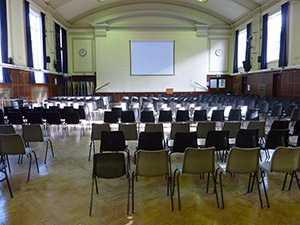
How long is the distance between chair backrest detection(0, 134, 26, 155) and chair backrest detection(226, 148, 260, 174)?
319cm

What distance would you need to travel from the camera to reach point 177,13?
730 inches

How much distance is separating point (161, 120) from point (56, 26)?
1373cm

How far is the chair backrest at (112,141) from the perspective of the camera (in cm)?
389

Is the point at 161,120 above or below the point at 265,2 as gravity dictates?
below

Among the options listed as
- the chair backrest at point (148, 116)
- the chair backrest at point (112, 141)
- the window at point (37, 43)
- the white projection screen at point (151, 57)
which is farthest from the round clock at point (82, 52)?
the chair backrest at point (112, 141)

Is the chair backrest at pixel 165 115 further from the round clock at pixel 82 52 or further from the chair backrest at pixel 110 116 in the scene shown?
the round clock at pixel 82 52

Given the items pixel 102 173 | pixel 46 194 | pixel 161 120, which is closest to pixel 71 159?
pixel 46 194

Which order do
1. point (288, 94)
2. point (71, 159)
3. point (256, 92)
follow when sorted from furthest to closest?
point (256, 92), point (288, 94), point (71, 159)

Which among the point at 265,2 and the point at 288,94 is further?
the point at 265,2

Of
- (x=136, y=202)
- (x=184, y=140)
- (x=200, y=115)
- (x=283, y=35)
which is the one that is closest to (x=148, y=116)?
(x=200, y=115)

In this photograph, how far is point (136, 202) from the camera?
3117mm

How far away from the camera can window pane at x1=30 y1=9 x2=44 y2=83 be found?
45.0ft

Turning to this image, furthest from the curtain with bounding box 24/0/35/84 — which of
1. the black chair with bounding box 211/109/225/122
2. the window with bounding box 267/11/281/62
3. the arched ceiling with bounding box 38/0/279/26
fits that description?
the window with bounding box 267/11/281/62

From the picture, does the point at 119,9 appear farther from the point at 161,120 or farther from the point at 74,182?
the point at 74,182
